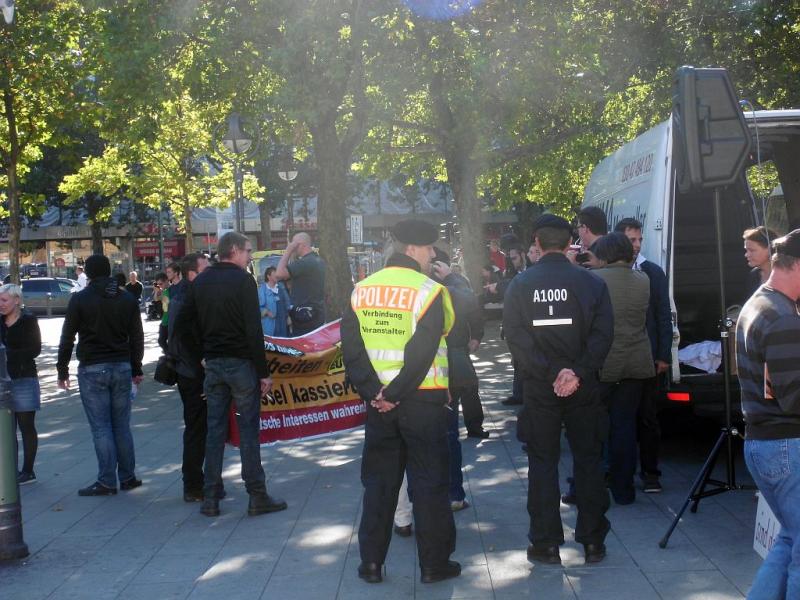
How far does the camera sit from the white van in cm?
873

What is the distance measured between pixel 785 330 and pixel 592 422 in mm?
2117

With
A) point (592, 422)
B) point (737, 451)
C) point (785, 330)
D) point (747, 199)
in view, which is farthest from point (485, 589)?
point (747, 199)

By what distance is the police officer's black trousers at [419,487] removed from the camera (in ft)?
19.5

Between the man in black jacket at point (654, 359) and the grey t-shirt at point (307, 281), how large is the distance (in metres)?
4.75

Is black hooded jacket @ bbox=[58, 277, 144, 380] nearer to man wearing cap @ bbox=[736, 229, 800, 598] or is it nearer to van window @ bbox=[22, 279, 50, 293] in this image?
man wearing cap @ bbox=[736, 229, 800, 598]

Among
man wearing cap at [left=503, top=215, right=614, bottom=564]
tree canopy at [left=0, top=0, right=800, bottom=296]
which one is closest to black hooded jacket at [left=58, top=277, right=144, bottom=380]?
man wearing cap at [left=503, top=215, right=614, bottom=564]

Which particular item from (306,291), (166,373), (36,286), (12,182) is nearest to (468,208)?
(12,182)

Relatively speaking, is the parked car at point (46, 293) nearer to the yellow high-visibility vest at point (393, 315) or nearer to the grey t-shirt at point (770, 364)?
the yellow high-visibility vest at point (393, 315)

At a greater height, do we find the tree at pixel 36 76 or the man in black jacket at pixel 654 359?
the tree at pixel 36 76

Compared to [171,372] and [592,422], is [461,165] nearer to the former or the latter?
[171,372]

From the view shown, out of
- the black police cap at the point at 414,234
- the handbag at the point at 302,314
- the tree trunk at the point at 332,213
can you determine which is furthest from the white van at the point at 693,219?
the tree trunk at the point at 332,213

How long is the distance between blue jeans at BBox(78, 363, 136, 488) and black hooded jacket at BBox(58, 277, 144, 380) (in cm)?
9

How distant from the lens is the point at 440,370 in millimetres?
6039

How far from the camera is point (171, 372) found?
28.3 feet
